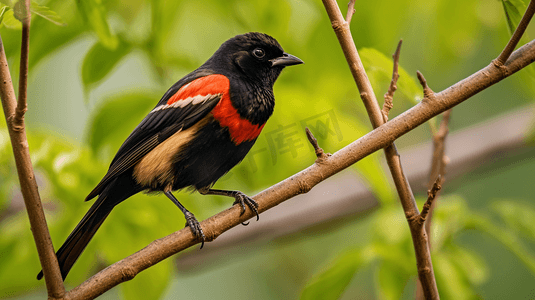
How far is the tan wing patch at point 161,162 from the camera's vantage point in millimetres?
2398

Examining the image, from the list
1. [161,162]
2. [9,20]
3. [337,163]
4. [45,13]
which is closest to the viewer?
[45,13]

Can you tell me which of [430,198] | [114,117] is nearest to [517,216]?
[430,198]

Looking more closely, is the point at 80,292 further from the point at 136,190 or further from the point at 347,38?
the point at 347,38

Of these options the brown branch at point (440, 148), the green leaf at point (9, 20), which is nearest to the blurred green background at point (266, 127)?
the green leaf at point (9, 20)

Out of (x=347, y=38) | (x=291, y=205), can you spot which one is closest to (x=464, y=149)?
(x=291, y=205)

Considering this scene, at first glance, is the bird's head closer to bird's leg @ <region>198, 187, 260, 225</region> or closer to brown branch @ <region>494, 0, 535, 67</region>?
bird's leg @ <region>198, 187, 260, 225</region>

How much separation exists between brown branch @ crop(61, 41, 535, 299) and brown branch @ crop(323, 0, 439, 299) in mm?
123

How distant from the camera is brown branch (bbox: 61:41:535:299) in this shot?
73.5 inches

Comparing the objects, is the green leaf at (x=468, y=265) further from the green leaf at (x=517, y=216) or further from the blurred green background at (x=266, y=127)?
the green leaf at (x=517, y=216)

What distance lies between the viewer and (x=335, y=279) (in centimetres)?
233

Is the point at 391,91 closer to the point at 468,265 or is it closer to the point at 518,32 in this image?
the point at 518,32

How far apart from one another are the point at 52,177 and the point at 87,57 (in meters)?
0.71

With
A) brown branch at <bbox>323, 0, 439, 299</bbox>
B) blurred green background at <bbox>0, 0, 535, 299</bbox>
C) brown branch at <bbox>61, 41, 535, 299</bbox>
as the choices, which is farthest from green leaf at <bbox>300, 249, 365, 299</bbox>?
brown branch at <bbox>61, 41, 535, 299</bbox>

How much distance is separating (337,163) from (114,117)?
1.17 m
